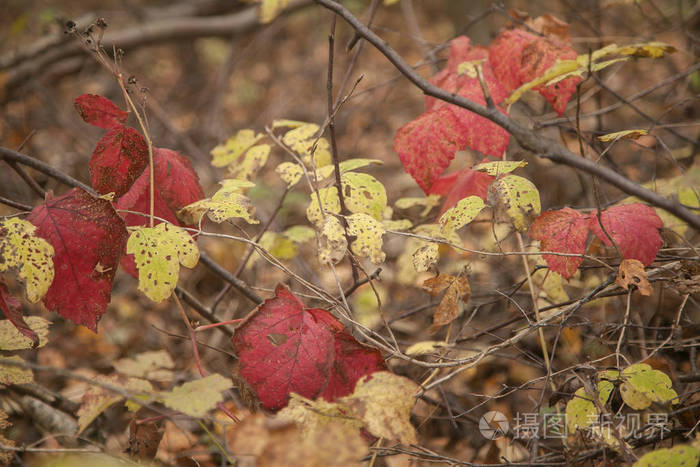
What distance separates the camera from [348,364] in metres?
1.03

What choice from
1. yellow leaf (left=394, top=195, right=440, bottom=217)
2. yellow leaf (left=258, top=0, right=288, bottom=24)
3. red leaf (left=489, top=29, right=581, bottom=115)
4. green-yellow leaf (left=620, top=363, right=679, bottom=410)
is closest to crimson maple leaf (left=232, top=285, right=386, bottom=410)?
green-yellow leaf (left=620, top=363, right=679, bottom=410)

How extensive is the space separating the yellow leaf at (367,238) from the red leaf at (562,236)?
1.11 feet

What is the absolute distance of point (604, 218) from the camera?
1.08m

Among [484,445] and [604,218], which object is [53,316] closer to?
[484,445]

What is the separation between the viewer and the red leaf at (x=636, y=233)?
1.04 m

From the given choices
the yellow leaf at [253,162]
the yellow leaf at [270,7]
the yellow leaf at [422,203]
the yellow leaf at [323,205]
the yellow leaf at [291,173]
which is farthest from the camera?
the yellow leaf at [270,7]

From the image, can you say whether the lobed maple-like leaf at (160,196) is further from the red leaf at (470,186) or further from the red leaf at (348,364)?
the red leaf at (470,186)

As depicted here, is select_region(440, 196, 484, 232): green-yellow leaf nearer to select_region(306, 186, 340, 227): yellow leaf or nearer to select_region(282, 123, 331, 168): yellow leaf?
select_region(306, 186, 340, 227): yellow leaf

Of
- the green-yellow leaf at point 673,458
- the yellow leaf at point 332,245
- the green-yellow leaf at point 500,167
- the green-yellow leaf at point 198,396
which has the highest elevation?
the green-yellow leaf at point 500,167

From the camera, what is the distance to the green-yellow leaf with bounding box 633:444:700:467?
819 mm

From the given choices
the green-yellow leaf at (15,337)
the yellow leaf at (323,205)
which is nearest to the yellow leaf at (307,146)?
the yellow leaf at (323,205)

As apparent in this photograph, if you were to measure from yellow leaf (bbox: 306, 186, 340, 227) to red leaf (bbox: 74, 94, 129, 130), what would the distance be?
17.8 inches

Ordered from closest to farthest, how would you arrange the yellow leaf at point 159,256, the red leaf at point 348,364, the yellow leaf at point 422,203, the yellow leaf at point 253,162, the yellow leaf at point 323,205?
the yellow leaf at point 159,256
the red leaf at point 348,364
the yellow leaf at point 323,205
the yellow leaf at point 253,162
the yellow leaf at point 422,203

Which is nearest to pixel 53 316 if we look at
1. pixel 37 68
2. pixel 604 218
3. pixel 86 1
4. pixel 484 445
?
pixel 37 68
